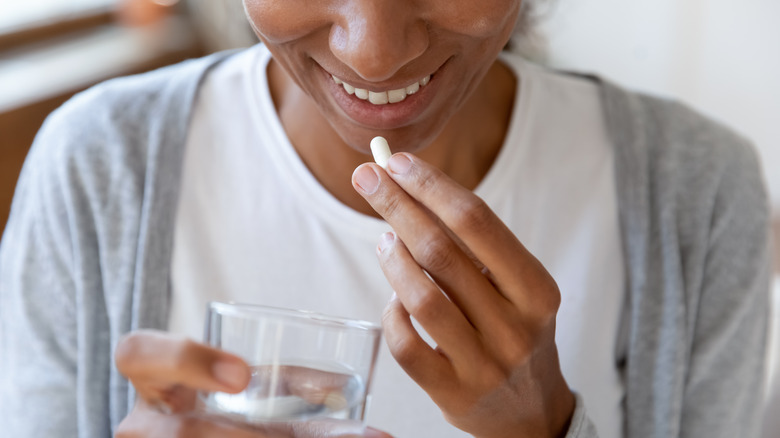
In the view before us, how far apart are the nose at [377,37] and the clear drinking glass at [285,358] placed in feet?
0.74

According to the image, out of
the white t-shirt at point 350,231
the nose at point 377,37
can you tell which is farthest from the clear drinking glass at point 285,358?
the white t-shirt at point 350,231

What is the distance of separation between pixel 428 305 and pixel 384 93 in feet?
0.78

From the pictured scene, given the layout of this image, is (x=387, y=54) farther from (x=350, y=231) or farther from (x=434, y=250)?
(x=350, y=231)

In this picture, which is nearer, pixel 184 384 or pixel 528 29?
pixel 184 384

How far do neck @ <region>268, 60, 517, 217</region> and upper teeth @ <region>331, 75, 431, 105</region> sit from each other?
19cm

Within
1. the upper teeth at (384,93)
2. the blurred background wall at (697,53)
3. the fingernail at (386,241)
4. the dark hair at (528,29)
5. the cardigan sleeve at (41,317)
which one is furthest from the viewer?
the blurred background wall at (697,53)

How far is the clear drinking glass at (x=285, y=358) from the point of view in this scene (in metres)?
0.53

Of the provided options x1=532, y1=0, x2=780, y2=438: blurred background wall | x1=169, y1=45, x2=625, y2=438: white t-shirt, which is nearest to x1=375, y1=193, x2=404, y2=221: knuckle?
x1=169, y1=45, x2=625, y2=438: white t-shirt

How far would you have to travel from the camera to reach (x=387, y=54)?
2.16 ft

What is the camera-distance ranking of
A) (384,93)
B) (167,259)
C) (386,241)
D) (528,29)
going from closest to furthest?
(386,241), (384,93), (167,259), (528,29)

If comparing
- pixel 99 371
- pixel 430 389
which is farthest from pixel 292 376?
pixel 99 371

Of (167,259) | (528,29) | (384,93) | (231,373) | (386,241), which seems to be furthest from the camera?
(528,29)

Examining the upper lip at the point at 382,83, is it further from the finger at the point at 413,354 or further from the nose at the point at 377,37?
the finger at the point at 413,354

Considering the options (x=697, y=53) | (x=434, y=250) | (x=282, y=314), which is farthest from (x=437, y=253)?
(x=697, y=53)
